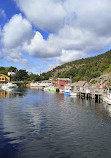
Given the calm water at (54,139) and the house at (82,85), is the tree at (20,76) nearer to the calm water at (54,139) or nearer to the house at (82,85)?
the house at (82,85)

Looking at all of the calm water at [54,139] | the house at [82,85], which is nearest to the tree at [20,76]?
the house at [82,85]

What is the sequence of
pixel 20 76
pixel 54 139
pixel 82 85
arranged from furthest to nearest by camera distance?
1. pixel 20 76
2. pixel 82 85
3. pixel 54 139

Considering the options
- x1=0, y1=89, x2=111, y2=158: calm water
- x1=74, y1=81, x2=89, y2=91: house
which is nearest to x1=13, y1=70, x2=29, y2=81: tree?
x1=74, y1=81, x2=89, y2=91: house

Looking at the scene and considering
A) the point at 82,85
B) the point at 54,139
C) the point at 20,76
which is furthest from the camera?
the point at 20,76

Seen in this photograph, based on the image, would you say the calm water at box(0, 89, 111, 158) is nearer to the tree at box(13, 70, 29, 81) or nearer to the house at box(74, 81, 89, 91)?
the house at box(74, 81, 89, 91)

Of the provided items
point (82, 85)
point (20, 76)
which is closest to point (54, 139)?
point (82, 85)

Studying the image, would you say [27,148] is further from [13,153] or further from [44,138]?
[44,138]

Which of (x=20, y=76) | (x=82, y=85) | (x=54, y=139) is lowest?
(x=54, y=139)

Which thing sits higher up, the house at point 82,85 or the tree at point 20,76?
the tree at point 20,76

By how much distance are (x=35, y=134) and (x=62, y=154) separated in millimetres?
6157

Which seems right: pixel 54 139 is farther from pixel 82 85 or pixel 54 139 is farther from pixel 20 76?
pixel 20 76

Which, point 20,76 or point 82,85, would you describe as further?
point 20,76

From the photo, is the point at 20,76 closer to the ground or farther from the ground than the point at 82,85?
farther from the ground

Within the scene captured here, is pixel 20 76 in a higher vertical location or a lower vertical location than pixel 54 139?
higher
